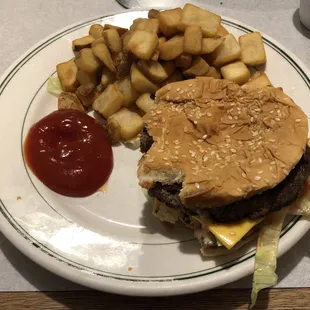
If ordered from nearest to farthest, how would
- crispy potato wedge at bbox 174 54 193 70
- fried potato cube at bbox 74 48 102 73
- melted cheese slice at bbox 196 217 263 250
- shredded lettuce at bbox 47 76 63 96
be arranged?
melted cheese slice at bbox 196 217 263 250 → crispy potato wedge at bbox 174 54 193 70 → fried potato cube at bbox 74 48 102 73 → shredded lettuce at bbox 47 76 63 96

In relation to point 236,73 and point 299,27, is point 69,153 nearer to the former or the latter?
point 236,73

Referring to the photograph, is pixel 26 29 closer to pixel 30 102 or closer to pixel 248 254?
pixel 30 102

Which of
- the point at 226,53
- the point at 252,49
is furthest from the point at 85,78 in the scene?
the point at 252,49

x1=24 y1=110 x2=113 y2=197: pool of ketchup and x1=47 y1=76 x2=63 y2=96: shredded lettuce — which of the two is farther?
x1=47 y1=76 x2=63 y2=96: shredded lettuce

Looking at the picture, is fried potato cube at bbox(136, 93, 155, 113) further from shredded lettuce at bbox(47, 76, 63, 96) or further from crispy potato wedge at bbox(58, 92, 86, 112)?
shredded lettuce at bbox(47, 76, 63, 96)

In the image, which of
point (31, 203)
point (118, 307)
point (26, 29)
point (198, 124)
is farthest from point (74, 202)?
point (26, 29)

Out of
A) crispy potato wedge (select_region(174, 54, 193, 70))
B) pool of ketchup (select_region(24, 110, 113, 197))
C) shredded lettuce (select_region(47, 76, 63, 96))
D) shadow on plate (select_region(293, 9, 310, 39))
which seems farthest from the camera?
shadow on plate (select_region(293, 9, 310, 39))

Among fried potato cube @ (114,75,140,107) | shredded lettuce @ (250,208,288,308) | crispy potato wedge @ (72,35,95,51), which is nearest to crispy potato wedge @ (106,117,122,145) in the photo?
fried potato cube @ (114,75,140,107)
